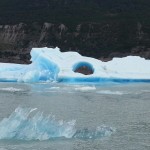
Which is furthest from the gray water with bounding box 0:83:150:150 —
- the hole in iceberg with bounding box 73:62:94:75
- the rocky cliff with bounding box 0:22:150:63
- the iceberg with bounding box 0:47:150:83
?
the rocky cliff with bounding box 0:22:150:63

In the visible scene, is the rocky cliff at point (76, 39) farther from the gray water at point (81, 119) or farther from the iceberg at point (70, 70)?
the gray water at point (81, 119)

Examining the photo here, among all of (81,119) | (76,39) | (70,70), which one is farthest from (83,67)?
(76,39)

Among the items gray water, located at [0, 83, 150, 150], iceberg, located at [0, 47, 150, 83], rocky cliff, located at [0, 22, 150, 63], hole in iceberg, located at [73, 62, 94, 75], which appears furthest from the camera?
rocky cliff, located at [0, 22, 150, 63]

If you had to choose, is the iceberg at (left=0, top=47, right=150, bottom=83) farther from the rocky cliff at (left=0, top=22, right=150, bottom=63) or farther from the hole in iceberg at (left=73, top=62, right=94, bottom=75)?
the rocky cliff at (left=0, top=22, right=150, bottom=63)

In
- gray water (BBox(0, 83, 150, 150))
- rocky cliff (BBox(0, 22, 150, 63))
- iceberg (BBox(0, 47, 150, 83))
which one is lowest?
gray water (BBox(0, 83, 150, 150))

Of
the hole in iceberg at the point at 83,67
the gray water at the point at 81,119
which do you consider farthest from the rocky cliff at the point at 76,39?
the gray water at the point at 81,119

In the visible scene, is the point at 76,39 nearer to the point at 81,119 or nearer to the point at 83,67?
the point at 83,67

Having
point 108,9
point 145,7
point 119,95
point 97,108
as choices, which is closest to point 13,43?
point 108,9
